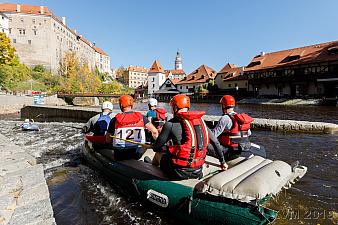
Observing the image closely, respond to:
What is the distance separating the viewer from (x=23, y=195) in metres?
3.85

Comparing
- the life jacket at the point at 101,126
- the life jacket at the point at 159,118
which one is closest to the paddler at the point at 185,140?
the life jacket at the point at 101,126

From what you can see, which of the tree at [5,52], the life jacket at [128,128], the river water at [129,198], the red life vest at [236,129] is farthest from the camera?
the tree at [5,52]

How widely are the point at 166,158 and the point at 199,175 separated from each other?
62 cm

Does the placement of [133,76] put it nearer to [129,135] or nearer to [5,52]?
[5,52]

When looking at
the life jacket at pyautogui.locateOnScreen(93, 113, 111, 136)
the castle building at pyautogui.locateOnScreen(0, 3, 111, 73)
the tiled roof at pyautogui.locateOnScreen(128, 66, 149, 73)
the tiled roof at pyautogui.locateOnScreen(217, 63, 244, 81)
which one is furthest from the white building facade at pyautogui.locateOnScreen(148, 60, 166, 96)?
the life jacket at pyautogui.locateOnScreen(93, 113, 111, 136)

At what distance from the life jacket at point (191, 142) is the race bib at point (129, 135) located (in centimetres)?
162

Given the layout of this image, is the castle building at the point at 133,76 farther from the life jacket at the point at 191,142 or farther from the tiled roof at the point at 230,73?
the life jacket at the point at 191,142

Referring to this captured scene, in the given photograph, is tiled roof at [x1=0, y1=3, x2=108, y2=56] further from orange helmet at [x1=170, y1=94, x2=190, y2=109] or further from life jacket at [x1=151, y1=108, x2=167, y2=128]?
orange helmet at [x1=170, y1=94, x2=190, y2=109]

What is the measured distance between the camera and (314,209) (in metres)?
4.54

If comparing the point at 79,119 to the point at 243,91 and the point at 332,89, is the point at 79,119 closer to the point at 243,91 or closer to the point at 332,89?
the point at 332,89

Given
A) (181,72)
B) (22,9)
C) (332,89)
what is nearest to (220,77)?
(332,89)

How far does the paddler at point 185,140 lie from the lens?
365cm

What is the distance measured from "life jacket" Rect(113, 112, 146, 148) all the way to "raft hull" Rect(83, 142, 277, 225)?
17.6 inches

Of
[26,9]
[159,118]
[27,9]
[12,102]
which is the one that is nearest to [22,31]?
[26,9]
